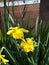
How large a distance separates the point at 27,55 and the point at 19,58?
106 mm

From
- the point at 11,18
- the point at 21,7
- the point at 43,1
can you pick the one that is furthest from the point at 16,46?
the point at 43,1

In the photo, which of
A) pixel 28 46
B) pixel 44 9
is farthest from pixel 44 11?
pixel 28 46

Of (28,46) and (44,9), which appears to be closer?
(28,46)

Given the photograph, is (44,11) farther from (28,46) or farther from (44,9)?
(28,46)

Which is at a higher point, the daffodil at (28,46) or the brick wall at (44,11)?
the daffodil at (28,46)

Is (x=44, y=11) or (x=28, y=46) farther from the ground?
(x=28, y=46)

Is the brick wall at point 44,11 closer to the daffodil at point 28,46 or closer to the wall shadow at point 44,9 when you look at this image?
the wall shadow at point 44,9

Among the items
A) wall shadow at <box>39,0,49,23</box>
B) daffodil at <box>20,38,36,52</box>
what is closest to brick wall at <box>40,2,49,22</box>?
wall shadow at <box>39,0,49,23</box>

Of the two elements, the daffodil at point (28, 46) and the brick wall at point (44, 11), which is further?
the brick wall at point (44, 11)

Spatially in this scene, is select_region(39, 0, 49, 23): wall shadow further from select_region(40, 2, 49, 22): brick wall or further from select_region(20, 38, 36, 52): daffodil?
select_region(20, 38, 36, 52): daffodil

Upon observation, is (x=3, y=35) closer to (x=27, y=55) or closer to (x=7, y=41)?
(x=7, y=41)

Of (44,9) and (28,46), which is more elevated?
(28,46)

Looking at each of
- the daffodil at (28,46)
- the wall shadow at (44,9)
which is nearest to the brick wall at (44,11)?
the wall shadow at (44,9)

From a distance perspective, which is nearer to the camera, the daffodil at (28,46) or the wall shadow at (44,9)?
the daffodil at (28,46)
